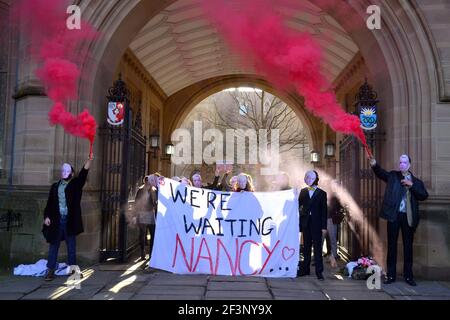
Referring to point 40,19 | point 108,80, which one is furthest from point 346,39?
point 40,19

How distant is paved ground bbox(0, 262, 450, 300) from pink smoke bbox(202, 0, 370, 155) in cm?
205

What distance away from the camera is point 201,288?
6020 mm

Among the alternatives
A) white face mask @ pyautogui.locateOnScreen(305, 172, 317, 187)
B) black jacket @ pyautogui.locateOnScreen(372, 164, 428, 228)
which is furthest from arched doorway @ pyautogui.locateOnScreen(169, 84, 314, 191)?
black jacket @ pyautogui.locateOnScreen(372, 164, 428, 228)

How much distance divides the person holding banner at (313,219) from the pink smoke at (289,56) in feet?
3.23

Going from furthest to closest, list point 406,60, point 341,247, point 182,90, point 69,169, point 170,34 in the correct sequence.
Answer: point 182,90 → point 170,34 → point 341,247 → point 406,60 → point 69,169

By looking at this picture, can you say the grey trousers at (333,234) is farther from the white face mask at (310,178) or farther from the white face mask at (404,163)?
the white face mask at (404,163)

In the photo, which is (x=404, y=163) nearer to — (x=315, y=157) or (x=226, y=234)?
(x=226, y=234)

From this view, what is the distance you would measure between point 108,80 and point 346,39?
6.20 m

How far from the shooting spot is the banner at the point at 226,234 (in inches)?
266

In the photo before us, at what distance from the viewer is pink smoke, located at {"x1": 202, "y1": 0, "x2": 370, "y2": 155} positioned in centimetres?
661

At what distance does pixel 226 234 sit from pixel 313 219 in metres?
1.36
